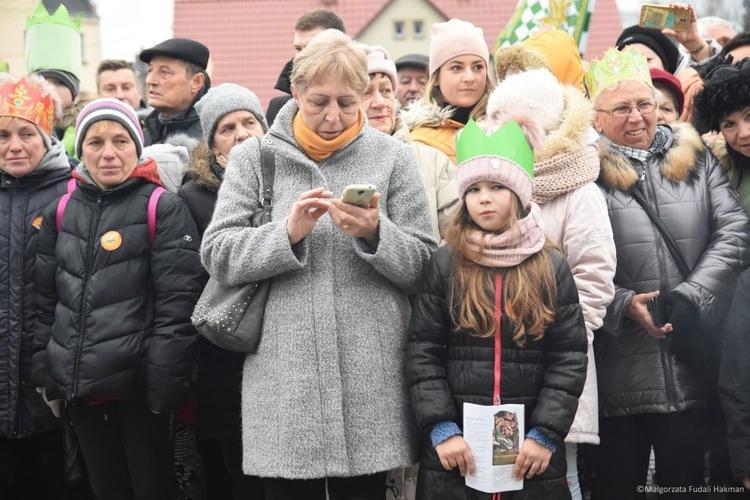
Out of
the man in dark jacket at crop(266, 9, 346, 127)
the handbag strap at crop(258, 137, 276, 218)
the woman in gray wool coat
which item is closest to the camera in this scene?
the woman in gray wool coat

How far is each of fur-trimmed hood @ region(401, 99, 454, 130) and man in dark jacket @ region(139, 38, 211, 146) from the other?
156cm

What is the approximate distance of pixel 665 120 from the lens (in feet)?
17.6

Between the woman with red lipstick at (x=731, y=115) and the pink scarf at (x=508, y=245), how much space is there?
162 centimetres

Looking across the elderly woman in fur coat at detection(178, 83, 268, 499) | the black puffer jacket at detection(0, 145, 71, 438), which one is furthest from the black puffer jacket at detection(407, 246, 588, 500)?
the black puffer jacket at detection(0, 145, 71, 438)

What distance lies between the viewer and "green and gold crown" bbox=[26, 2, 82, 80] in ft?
23.7

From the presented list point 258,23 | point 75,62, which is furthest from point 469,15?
point 75,62

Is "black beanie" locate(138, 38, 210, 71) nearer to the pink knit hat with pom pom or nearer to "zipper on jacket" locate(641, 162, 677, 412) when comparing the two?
the pink knit hat with pom pom

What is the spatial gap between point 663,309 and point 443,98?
1.72 metres

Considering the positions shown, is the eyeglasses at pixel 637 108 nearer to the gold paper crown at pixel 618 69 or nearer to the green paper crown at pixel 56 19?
the gold paper crown at pixel 618 69

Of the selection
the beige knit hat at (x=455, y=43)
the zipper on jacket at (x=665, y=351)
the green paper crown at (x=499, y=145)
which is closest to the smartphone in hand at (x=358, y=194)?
the green paper crown at (x=499, y=145)

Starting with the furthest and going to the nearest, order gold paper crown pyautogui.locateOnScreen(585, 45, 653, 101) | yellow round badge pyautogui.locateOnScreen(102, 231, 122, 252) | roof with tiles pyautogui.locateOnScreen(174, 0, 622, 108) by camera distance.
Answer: roof with tiles pyautogui.locateOnScreen(174, 0, 622, 108) < gold paper crown pyautogui.locateOnScreen(585, 45, 653, 101) < yellow round badge pyautogui.locateOnScreen(102, 231, 122, 252)

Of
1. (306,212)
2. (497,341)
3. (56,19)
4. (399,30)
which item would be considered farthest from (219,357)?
(399,30)

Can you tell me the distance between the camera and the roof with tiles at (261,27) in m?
22.7

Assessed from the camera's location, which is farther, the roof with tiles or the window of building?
the window of building
